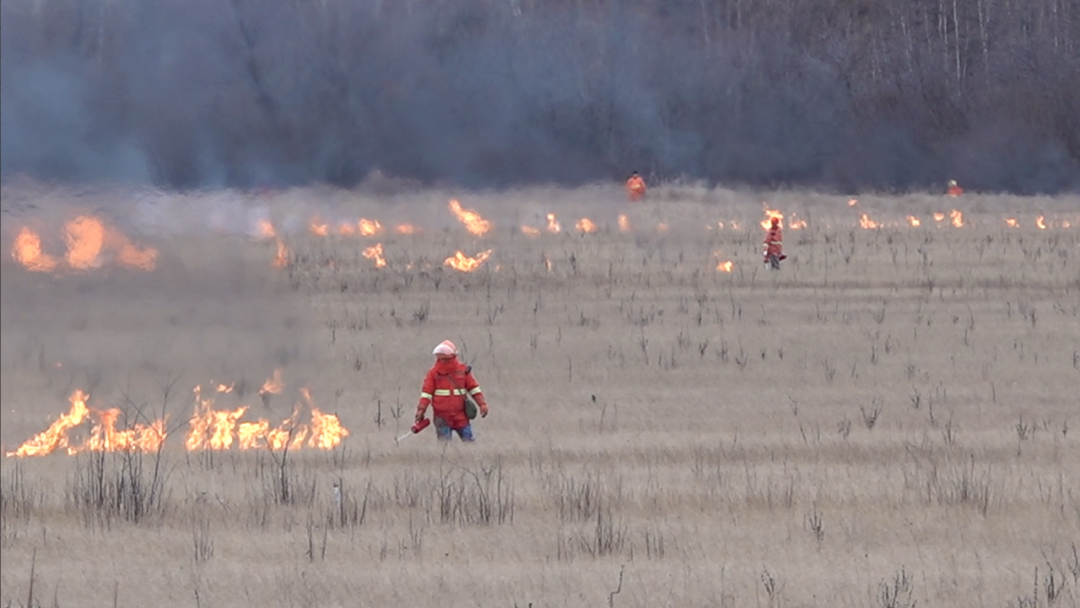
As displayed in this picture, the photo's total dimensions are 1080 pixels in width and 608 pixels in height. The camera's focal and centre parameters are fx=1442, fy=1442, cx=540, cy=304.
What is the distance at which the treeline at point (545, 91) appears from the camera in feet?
35.8

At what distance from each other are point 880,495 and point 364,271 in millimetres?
14714

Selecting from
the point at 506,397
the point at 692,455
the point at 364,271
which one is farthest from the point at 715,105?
the point at 692,455

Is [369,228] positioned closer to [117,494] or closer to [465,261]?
[465,261]

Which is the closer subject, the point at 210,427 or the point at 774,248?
the point at 210,427

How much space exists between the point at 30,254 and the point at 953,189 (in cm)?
1210

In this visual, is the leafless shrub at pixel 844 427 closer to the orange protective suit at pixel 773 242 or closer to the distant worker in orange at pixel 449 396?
the distant worker in orange at pixel 449 396

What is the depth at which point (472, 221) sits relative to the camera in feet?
91.9

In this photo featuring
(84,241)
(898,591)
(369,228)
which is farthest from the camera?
(369,228)

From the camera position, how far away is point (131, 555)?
8.31m

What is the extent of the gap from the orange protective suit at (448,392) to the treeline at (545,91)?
8.29 feet

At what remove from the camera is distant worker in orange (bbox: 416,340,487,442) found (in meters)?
11.3

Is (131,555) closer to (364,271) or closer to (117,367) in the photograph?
(117,367)

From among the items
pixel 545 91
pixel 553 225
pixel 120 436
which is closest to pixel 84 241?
pixel 120 436

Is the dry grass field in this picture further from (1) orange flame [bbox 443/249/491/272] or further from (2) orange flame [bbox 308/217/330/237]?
(2) orange flame [bbox 308/217/330/237]
